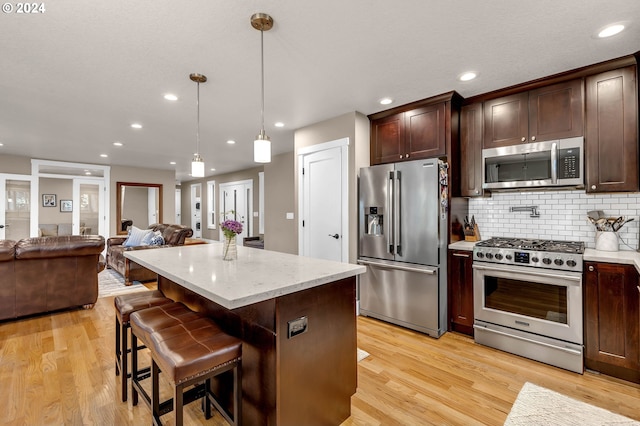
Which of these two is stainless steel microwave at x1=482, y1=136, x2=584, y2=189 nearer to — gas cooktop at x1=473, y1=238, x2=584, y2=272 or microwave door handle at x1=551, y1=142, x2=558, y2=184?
microwave door handle at x1=551, y1=142, x2=558, y2=184

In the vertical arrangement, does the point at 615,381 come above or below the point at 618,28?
below

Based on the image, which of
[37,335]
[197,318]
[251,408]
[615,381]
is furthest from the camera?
[37,335]

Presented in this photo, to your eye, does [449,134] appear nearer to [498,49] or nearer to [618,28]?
[498,49]

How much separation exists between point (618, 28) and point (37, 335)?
5.77 meters

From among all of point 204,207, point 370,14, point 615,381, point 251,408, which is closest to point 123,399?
point 251,408

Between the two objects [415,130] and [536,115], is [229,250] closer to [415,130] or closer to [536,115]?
[415,130]

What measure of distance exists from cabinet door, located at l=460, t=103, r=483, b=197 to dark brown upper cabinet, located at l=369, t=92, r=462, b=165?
110mm

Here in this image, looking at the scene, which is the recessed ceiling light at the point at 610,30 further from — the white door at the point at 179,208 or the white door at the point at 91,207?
the white door at the point at 179,208

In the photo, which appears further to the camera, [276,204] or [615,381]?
[276,204]

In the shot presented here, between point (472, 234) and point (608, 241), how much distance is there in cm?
113

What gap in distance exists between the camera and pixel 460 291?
9.92 feet

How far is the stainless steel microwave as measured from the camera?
2.60m

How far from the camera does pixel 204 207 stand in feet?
34.6

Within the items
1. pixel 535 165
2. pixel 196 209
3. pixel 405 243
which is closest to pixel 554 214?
pixel 535 165
